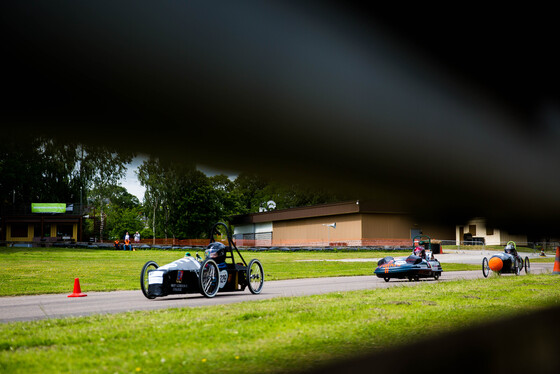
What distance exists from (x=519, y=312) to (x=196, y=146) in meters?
7.73

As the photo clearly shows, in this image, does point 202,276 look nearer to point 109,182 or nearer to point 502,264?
point 109,182

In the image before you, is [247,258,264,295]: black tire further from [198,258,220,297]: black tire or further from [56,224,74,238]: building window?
[56,224,74,238]: building window

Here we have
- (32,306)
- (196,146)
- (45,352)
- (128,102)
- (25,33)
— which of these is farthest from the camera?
(32,306)

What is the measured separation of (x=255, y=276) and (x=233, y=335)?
711 cm

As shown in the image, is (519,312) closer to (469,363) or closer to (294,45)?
(469,363)

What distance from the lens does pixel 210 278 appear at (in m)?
11.8

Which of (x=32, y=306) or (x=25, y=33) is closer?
(x=25, y=33)

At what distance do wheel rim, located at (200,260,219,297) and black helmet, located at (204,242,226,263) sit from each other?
1.44 ft

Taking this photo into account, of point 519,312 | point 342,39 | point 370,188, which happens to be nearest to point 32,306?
point 519,312

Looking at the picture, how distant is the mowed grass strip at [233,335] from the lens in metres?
4.50

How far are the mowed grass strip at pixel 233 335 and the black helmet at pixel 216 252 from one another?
9.70 feet

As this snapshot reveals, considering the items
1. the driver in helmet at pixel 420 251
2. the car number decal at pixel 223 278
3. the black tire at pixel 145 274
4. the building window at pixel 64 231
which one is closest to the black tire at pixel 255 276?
the car number decal at pixel 223 278

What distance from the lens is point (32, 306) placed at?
1007 cm

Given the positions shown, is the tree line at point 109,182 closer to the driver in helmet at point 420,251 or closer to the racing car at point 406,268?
the driver in helmet at point 420,251
